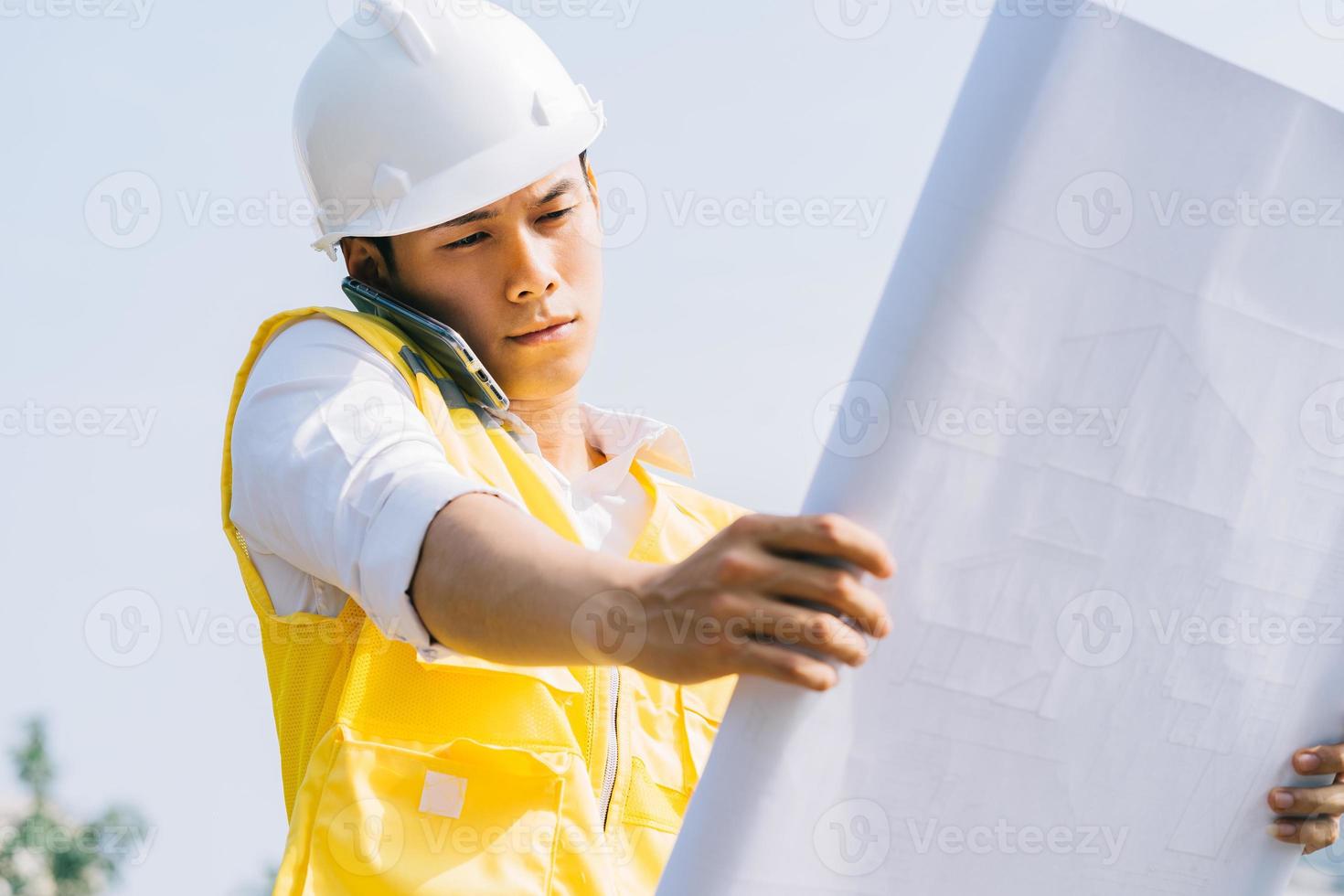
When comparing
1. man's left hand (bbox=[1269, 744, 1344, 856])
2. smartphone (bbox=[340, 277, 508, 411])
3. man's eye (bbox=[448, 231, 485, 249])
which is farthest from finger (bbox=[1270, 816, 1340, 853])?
man's eye (bbox=[448, 231, 485, 249])

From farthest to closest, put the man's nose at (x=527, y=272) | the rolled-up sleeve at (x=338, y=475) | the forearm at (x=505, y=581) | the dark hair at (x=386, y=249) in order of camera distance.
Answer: the dark hair at (x=386, y=249) < the man's nose at (x=527, y=272) < the rolled-up sleeve at (x=338, y=475) < the forearm at (x=505, y=581)

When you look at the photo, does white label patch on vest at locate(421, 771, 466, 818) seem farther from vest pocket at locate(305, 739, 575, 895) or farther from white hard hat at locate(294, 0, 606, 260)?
white hard hat at locate(294, 0, 606, 260)

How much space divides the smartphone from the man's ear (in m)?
0.08

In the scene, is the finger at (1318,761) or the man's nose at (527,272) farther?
the man's nose at (527,272)

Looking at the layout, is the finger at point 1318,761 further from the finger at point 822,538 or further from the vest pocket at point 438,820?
the vest pocket at point 438,820

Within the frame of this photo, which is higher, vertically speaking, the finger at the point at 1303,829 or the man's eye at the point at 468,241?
the man's eye at the point at 468,241

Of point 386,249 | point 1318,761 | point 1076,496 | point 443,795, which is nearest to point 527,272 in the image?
point 386,249

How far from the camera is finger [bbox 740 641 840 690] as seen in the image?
1241 millimetres

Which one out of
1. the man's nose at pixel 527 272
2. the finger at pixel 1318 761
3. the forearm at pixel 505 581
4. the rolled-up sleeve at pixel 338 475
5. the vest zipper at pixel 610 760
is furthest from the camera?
the man's nose at pixel 527 272

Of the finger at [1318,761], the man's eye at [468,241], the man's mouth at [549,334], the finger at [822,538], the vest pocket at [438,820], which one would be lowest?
the vest pocket at [438,820]

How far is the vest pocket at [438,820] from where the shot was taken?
6.04 feet

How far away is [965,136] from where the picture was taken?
1.40 m

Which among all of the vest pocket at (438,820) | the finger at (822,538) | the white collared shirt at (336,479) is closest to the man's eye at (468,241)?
the white collared shirt at (336,479)

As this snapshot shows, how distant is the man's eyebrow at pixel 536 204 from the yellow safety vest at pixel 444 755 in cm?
27
